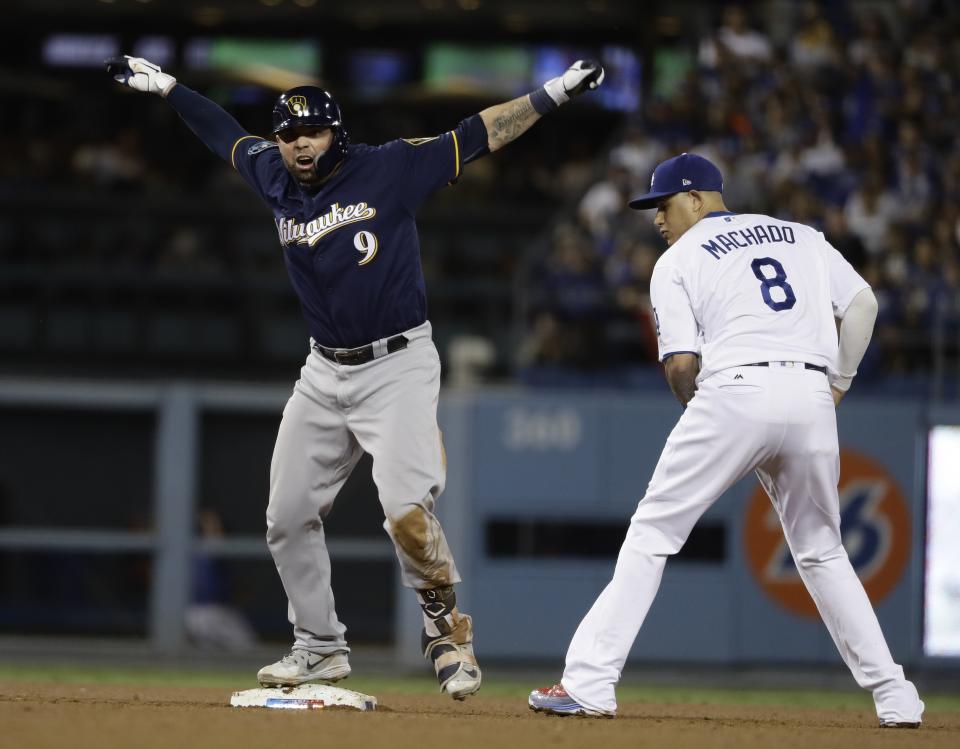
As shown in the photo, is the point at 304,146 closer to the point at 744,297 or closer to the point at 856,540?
the point at 744,297

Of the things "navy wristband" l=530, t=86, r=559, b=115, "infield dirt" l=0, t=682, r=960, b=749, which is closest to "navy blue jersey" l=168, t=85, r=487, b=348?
"navy wristband" l=530, t=86, r=559, b=115

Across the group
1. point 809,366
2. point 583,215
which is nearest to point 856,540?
point 583,215

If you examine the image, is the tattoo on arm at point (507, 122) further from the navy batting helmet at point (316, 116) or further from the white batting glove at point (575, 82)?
the navy batting helmet at point (316, 116)

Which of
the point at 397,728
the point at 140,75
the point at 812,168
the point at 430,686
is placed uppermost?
the point at 812,168

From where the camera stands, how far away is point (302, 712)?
17.9 feet

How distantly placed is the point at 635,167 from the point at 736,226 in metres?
8.04

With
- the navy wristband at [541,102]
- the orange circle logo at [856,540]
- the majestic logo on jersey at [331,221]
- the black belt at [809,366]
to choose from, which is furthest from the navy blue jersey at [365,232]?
the orange circle logo at [856,540]

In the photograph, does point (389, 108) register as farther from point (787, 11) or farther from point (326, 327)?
point (326, 327)

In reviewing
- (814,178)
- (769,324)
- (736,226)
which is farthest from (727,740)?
(814,178)

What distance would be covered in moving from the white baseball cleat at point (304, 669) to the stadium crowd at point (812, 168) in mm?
5600

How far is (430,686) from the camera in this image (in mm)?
9859

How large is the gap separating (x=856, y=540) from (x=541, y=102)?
607cm

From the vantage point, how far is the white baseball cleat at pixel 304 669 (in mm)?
5883

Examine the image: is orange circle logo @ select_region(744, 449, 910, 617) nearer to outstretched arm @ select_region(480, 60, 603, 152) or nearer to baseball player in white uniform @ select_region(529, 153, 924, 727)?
baseball player in white uniform @ select_region(529, 153, 924, 727)
